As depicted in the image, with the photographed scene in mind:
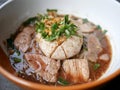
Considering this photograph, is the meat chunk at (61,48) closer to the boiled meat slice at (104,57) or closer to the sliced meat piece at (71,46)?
the sliced meat piece at (71,46)

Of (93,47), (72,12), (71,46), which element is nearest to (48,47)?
(71,46)

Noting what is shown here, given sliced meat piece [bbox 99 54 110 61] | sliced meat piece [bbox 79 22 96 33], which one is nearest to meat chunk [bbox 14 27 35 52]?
sliced meat piece [bbox 79 22 96 33]

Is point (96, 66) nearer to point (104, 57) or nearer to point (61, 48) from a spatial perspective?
point (104, 57)

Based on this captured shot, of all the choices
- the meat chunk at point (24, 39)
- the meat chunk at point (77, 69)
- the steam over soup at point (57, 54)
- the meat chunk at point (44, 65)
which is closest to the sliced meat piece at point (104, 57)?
the steam over soup at point (57, 54)

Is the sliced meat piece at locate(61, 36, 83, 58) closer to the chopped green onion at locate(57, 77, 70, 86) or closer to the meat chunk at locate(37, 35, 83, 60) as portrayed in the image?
the meat chunk at locate(37, 35, 83, 60)

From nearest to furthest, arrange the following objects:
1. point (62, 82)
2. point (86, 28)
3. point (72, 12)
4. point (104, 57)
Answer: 1. point (62, 82)
2. point (104, 57)
3. point (86, 28)
4. point (72, 12)

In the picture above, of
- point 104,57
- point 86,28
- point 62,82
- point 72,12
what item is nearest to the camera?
point 62,82
